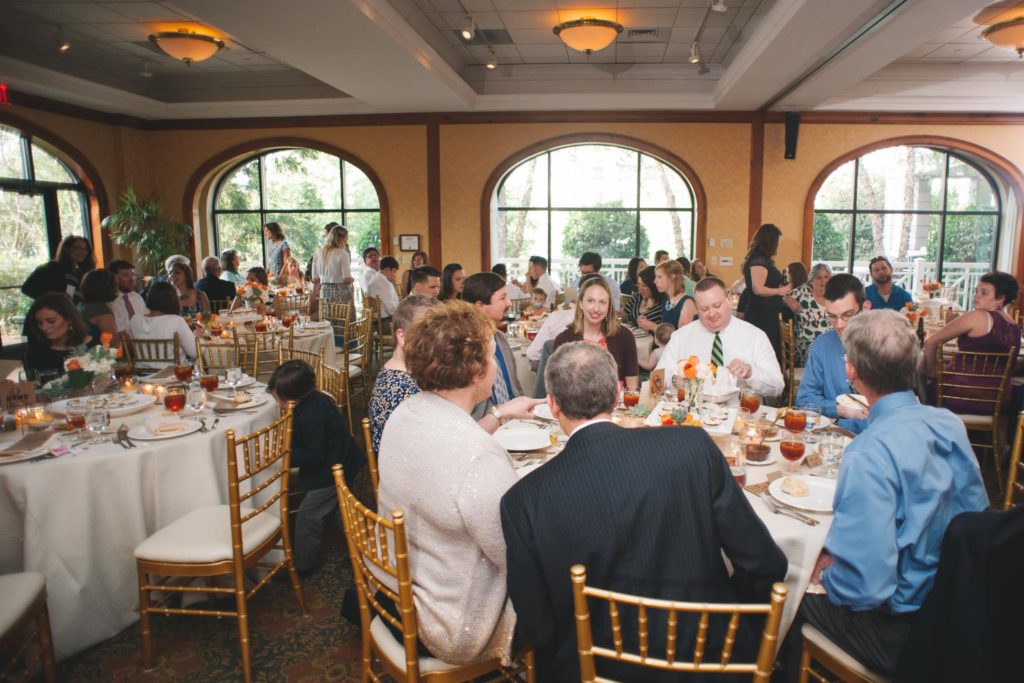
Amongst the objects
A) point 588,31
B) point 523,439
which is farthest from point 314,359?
point 588,31

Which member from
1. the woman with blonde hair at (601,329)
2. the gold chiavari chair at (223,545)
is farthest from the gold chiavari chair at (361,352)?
the gold chiavari chair at (223,545)

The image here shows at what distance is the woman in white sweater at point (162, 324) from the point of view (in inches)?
198

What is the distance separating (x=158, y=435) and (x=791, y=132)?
962 centimetres

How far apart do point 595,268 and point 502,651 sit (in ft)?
18.9

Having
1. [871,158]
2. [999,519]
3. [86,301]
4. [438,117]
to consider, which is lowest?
[999,519]

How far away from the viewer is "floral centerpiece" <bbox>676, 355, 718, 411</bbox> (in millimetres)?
2951

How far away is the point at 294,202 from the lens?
11.3 m

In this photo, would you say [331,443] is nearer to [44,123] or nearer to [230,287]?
[230,287]

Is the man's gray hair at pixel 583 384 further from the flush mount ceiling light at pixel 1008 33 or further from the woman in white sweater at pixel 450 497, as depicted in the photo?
the flush mount ceiling light at pixel 1008 33

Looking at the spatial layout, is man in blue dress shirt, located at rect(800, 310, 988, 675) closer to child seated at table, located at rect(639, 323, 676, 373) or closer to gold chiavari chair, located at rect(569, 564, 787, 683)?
gold chiavari chair, located at rect(569, 564, 787, 683)

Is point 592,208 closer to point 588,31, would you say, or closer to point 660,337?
point 588,31

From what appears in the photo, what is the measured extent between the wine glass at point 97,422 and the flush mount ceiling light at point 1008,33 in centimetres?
836

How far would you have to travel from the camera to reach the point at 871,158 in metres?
10.5

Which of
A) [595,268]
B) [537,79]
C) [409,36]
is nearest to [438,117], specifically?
[537,79]
